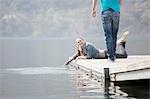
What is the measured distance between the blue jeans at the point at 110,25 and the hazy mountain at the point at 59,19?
309 ft

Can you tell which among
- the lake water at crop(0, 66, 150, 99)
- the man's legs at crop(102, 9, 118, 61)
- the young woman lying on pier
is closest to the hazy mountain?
the young woman lying on pier

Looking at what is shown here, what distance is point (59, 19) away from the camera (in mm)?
120938

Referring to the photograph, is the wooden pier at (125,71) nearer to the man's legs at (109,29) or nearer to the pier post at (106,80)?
the pier post at (106,80)

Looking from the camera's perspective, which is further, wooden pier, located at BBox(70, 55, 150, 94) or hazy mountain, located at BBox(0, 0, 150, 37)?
hazy mountain, located at BBox(0, 0, 150, 37)

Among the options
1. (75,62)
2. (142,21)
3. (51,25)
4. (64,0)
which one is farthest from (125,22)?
(75,62)

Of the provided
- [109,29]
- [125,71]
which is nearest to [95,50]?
[109,29]

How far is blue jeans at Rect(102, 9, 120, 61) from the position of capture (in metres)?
8.32

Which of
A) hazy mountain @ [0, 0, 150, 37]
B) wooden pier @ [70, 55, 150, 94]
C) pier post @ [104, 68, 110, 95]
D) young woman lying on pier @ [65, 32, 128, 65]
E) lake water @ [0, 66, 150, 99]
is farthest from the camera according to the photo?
hazy mountain @ [0, 0, 150, 37]

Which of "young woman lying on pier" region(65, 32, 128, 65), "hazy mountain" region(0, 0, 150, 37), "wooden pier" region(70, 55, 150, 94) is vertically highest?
"hazy mountain" region(0, 0, 150, 37)

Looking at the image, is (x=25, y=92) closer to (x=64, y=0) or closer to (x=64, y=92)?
(x=64, y=92)

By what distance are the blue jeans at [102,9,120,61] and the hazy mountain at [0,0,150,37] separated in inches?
3705

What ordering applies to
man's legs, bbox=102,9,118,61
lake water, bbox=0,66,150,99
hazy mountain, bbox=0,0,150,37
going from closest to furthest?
1. lake water, bbox=0,66,150,99
2. man's legs, bbox=102,9,118,61
3. hazy mountain, bbox=0,0,150,37

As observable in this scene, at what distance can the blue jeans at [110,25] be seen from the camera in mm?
8320

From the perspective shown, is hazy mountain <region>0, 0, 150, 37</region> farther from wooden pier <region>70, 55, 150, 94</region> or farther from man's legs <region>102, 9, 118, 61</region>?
wooden pier <region>70, 55, 150, 94</region>
